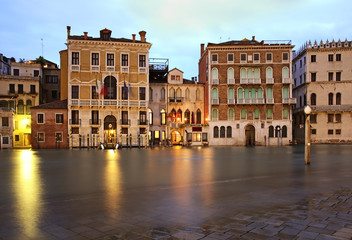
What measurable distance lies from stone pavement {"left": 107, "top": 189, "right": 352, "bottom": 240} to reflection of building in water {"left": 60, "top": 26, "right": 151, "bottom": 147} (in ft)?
132

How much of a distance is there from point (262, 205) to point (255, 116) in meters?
45.5

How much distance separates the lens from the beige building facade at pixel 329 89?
55.0 m

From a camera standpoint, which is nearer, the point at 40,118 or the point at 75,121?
the point at 40,118

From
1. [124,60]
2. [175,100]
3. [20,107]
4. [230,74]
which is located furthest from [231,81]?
[20,107]

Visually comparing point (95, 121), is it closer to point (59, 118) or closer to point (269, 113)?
point (59, 118)

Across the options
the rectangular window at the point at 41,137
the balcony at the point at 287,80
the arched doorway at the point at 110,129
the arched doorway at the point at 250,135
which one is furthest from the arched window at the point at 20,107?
the balcony at the point at 287,80

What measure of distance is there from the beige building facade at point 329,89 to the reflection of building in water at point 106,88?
98.1 ft

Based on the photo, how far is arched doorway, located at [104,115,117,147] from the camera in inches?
1825

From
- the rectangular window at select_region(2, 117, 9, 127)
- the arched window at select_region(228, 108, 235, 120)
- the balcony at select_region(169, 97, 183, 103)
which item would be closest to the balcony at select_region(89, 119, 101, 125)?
the balcony at select_region(169, 97, 183, 103)

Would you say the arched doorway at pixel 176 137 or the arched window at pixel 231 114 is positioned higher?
the arched window at pixel 231 114

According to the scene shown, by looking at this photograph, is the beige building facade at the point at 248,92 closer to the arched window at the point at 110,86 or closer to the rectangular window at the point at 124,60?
the rectangular window at the point at 124,60

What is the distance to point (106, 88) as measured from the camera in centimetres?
4503

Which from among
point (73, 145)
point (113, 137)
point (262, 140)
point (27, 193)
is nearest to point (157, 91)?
point (113, 137)

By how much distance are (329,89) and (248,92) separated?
16.2m
